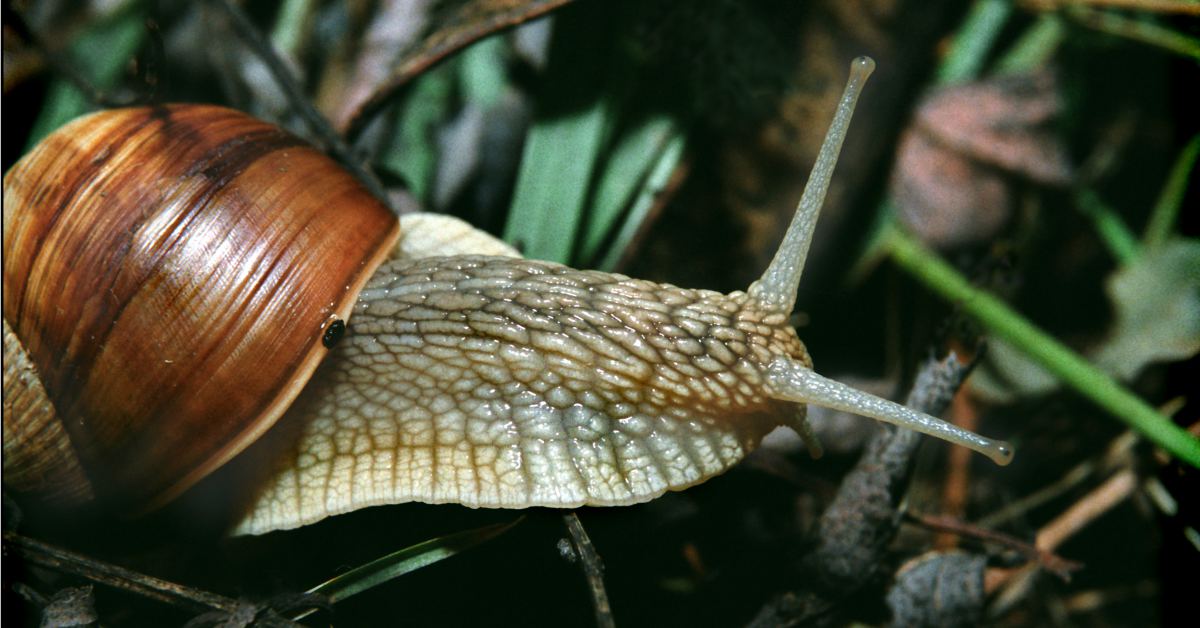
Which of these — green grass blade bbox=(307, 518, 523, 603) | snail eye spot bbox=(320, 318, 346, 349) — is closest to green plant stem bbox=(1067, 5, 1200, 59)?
green grass blade bbox=(307, 518, 523, 603)

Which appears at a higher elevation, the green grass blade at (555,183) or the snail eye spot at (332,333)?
the green grass blade at (555,183)

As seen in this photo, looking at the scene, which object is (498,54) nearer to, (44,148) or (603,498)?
(44,148)

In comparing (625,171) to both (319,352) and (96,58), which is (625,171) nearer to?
(319,352)

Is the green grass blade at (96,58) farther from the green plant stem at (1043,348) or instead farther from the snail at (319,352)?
the green plant stem at (1043,348)

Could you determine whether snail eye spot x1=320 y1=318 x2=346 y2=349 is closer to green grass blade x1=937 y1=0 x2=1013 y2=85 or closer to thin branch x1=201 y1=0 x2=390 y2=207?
thin branch x1=201 y1=0 x2=390 y2=207

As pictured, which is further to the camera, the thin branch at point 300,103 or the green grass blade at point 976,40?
the green grass blade at point 976,40

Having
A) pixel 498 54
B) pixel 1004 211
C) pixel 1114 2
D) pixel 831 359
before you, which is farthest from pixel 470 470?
pixel 1114 2

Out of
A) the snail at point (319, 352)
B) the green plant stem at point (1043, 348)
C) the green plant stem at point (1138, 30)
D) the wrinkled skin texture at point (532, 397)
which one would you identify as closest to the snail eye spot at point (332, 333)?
the snail at point (319, 352)
